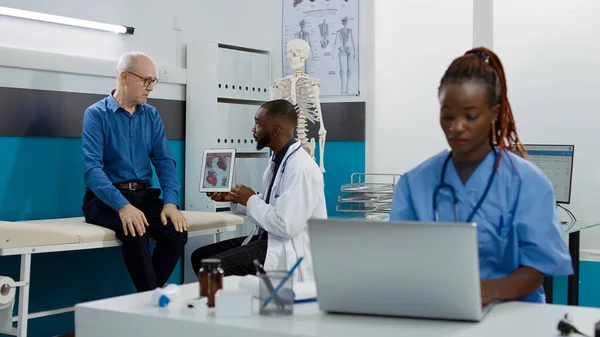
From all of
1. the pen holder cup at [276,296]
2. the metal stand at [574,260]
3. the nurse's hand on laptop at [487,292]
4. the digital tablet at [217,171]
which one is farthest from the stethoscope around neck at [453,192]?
the metal stand at [574,260]

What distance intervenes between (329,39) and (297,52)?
38 cm

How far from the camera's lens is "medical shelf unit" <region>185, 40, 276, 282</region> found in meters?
4.57

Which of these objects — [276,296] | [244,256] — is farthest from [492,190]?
[244,256]

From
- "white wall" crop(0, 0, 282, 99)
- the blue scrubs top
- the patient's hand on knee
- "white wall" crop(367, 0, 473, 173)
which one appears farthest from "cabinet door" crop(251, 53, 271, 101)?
the blue scrubs top

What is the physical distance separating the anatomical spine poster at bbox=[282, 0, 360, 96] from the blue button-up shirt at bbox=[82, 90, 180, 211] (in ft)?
4.26

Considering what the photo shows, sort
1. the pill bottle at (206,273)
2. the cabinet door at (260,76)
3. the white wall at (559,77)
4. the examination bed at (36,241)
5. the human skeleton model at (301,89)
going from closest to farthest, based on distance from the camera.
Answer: the pill bottle at (206,273) < the examination bed at (36,241) < the white wall at (559,77) < the human skeleton model at (301,89) < the cabinet door at (260,76)

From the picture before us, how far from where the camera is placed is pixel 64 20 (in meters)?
4.00

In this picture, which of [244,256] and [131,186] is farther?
[131,186]

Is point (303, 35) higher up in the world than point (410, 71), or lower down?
higher up

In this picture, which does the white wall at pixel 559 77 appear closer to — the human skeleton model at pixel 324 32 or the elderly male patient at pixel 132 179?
the human skeleton model at pixel 324 32

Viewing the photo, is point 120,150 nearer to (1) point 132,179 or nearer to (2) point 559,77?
(1) point 132,179

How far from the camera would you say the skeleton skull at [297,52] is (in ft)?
15.1

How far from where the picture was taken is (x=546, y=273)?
1764mm

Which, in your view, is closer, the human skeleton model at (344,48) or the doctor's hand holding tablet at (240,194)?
the doctor's hand holding tablet at (240,194)
